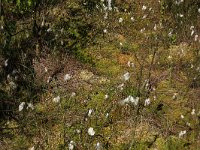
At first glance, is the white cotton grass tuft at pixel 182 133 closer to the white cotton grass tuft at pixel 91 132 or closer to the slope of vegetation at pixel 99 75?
the slope of vegetation at pixel 99 75

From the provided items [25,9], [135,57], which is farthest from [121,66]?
[25,9]

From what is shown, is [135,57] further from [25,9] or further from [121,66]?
[25,9]

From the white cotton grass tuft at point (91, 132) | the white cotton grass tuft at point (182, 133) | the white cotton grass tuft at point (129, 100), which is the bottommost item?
the white cotton grass tuft at point (182, 133)

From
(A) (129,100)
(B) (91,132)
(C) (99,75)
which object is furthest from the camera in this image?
(C) (99,75)

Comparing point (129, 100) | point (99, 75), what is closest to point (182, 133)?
point (129, 100)

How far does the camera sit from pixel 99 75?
18.9 feet

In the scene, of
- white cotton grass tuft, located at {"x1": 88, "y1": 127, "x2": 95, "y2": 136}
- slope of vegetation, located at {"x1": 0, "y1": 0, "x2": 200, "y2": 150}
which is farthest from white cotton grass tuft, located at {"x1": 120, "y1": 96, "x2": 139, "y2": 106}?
white cotton grass tuft, located at {"x1": 88, "y1": 127, "x2": 95, "y2": 136}

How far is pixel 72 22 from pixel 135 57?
1145 mm

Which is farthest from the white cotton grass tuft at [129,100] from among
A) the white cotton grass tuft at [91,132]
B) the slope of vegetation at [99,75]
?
the white cotton grass tuft at [91,132]

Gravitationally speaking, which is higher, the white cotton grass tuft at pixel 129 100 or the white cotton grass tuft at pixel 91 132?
the white cotton grass tuft at pixel 129 100

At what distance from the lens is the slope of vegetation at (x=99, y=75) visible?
4.82m

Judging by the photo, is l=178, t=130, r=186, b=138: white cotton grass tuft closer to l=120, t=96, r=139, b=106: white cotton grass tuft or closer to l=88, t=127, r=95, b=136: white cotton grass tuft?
l=120, t=96, r=139, b=106: white cotton grass tuft

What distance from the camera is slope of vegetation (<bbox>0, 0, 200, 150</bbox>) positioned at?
15.8ft

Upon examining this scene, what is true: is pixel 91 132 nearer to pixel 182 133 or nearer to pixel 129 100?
pixel 129 100
